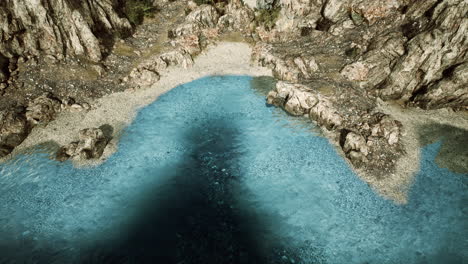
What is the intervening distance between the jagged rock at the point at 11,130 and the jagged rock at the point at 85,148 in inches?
201

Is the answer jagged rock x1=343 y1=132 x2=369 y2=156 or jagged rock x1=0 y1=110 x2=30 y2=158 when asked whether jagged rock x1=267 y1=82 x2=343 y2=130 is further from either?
jagged rock x1=0 y1=110 x2=30 y2=158

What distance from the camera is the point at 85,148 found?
26625mm

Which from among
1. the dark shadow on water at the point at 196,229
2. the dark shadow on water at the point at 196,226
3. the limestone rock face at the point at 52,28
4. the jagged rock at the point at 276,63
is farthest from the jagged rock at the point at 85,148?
the jagged rock at the point at 276,63

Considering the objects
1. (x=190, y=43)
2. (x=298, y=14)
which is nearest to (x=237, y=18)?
(x=190, y=43)

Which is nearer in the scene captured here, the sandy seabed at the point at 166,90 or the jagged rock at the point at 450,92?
the sandy seabed at the point at 166,90

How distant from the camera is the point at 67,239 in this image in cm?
2028

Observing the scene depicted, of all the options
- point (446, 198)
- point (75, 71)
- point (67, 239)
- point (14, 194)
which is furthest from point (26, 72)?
point (446, 198)

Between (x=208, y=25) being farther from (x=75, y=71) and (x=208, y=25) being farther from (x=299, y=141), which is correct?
(x=299, y=141)

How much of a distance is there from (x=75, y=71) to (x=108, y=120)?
9939mm

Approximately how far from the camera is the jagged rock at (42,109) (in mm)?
29328

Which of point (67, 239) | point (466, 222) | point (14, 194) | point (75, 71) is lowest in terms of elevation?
point (466, 222)

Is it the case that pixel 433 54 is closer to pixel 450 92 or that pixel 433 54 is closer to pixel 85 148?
pixel 450 92

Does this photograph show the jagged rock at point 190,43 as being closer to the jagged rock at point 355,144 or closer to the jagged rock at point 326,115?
the jagged rock at point 326,115

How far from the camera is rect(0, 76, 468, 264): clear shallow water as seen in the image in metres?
19.4
